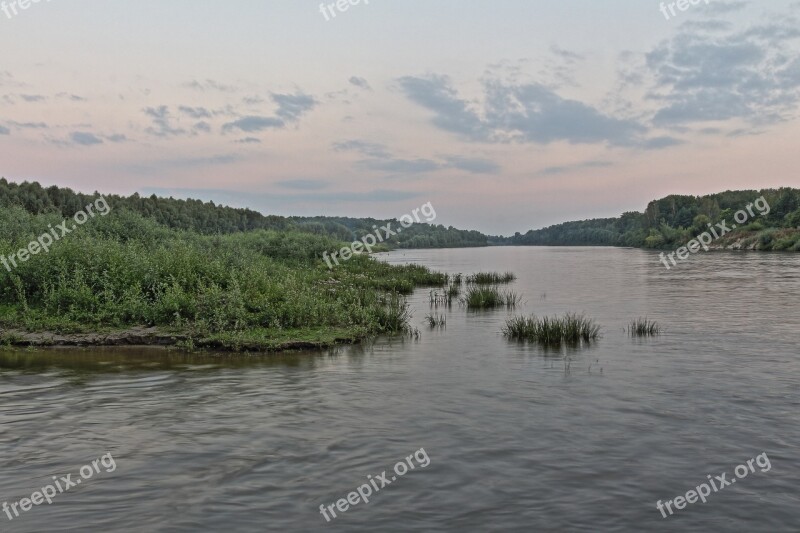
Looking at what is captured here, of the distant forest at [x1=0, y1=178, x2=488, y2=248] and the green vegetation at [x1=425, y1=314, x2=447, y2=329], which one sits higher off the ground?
the distant forest at [x1=0, y1=178, x2=488, y2=248]

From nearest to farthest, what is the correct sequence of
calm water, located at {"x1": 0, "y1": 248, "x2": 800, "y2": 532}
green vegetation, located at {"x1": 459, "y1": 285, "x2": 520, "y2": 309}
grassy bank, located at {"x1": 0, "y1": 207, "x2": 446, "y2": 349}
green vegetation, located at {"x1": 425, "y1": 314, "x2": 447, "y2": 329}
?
calm water, located at {"x1": 0, "y1": 248, "x2": 800, "y2": 532} < grassy bank, located at {"x1": 0, "y1": 207, "x2": 446, "y2": 349} < green vegetation, located at {"x1": 425, "y1": 314, "x2": 447, "y2": 329} < green vegetation, located at {"x1": 459, "y1": 285, "x2": 520, "y2": 309}

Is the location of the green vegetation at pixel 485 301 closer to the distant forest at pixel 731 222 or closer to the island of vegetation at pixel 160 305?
the island of vegetation at pixel 160 305

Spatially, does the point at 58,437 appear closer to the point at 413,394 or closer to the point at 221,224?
the point at 413,394

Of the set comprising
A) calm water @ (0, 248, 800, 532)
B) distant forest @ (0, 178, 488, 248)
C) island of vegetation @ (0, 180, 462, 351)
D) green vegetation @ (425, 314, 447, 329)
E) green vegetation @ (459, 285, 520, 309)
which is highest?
distant forest @ (0, 178, 488, 248)

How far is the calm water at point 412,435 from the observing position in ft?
28.6

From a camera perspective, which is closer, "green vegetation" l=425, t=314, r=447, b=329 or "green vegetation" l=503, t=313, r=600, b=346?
"green vegetation" l=503, t=313, r=600, b=346

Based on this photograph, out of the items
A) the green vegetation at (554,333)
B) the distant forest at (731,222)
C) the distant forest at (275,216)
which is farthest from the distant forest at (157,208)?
the distant forest at (731,222)

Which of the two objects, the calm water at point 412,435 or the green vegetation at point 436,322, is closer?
the calm water at point 412,435

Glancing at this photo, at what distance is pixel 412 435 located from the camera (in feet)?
39.8

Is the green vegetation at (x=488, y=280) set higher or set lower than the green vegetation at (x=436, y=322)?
higher

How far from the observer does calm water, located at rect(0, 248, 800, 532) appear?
343 inches

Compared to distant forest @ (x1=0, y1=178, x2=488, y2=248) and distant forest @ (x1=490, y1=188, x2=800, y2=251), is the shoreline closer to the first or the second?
distant forest @ (x1=0, y1=178, x2=488, y2=248)

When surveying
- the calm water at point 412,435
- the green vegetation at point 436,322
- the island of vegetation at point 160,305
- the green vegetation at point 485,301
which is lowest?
the calm water at point 412,435

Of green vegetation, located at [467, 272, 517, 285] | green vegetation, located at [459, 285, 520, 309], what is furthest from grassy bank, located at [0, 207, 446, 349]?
green vegetation, located at [467, 272, 517, 285]
